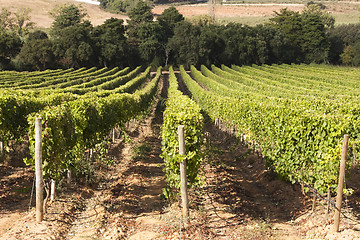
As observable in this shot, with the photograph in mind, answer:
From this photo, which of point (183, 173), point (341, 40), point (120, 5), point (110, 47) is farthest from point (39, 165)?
point (120, 5)

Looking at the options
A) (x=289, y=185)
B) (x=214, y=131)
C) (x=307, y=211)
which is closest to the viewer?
(x=307, y=211)

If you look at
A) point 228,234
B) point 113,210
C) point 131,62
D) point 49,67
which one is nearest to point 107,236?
point 113,210

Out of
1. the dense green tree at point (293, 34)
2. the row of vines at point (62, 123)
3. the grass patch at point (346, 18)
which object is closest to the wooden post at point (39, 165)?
the row of vines at point (62, 123)

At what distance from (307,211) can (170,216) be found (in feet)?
11.7

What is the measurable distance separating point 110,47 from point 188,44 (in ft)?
53.5

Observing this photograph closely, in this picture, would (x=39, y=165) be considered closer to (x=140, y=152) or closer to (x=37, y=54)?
(x=140, y=152)

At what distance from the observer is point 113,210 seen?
8898 millimetres

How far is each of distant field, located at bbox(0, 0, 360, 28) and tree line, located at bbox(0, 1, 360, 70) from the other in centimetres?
5667

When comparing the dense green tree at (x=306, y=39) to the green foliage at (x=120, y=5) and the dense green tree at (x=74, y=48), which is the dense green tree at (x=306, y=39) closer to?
the dense green tree at (x=74, y=48)

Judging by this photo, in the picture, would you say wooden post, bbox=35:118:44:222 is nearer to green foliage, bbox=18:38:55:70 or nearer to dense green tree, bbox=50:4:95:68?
green foliage, bbox=18:38:55:70

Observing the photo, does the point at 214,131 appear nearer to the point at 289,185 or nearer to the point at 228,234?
the point at 289,185

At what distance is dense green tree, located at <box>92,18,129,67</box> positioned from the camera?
67.1 m

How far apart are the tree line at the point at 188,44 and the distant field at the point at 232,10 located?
56668mm

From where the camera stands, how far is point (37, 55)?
58.3 metres
